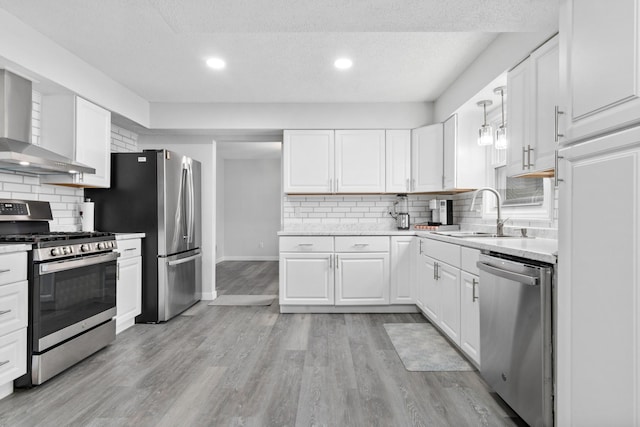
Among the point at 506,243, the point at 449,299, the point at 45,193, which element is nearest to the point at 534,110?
the point at 506,243

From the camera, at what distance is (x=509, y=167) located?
101 inches

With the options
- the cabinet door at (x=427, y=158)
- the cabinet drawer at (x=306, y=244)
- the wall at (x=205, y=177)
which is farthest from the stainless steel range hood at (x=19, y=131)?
the cabinet door at (x=427, y=158)

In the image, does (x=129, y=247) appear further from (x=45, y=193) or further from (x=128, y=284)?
(x=45, y=193)

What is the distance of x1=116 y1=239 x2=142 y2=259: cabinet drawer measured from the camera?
10.8 feet

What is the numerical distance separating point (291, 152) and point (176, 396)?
2.85m

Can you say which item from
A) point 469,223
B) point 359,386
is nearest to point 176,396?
point 359,386

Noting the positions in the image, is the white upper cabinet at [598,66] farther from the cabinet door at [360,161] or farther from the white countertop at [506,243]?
the cabinet door at [360,161]

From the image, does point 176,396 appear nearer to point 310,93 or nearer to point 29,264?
point 29,264

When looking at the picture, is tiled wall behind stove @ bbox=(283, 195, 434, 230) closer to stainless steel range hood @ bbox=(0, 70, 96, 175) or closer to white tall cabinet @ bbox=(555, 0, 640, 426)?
stainless steel range hood @ bbox=(0, 70, 96, 175)

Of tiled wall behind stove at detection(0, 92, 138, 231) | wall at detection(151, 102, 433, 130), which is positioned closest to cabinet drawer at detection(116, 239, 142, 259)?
tiled wall behind stove at detection(0, 92, 138, 231)

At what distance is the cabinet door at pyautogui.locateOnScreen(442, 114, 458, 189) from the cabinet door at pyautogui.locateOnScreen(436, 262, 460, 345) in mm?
1055

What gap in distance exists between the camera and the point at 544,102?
87.0 inches

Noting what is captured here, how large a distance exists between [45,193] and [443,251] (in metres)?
3.39

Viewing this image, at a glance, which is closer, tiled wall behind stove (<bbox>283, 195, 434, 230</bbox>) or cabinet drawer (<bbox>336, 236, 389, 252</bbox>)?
cabinet drawer (<bbox>336, 236, 389, 252</bbox>)
